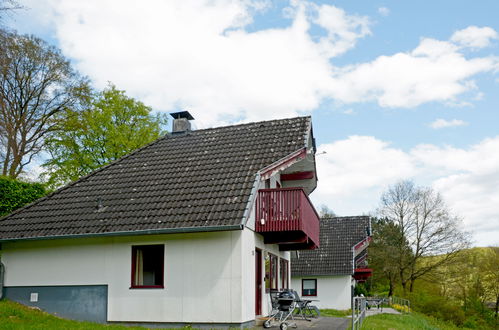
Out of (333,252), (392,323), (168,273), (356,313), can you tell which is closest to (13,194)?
(168,273)

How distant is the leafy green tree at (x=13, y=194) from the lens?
19516 millimetres

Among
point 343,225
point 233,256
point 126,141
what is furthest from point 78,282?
point 343,225

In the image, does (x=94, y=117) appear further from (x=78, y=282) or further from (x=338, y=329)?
(x=338, y=329)

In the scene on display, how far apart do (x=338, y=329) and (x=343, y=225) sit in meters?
22.8

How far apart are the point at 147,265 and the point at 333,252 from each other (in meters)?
21.2

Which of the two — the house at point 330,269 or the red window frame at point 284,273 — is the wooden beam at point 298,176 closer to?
the red window frame at point 284,273

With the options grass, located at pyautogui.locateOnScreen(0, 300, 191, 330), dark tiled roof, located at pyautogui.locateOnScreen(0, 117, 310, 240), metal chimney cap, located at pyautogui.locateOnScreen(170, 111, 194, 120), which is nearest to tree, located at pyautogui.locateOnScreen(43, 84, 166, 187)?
metal chimney cap, located at pyautogui.locateOnScreen(170, 111, 194, 120)

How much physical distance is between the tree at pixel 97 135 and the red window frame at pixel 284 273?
1652 centimetres

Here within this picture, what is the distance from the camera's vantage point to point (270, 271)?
1884cm

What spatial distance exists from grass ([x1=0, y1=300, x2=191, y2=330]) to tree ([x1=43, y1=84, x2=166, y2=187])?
62.7 feet

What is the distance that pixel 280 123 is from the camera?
788 inches

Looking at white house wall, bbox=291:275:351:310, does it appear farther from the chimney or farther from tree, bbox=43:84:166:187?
the chimney

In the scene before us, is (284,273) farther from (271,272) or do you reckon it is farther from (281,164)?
(281,164)

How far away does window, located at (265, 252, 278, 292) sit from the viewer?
→ 18.3 meters
